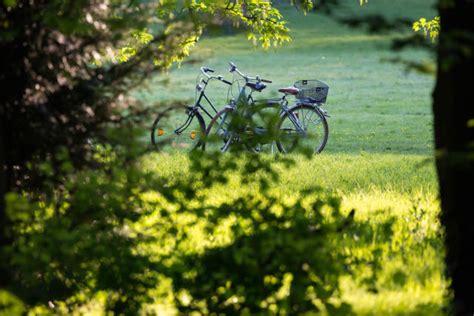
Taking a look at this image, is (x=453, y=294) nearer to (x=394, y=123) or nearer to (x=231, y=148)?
(x=231, y=148)

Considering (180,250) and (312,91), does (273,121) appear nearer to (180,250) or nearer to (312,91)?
(180,250)

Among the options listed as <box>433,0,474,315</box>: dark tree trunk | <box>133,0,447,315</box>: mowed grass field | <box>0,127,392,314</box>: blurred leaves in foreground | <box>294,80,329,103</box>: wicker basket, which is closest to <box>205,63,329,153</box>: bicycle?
<box>294,80,329,103</box>: wicker basket

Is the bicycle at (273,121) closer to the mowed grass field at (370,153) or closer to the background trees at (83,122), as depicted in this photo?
the mowed grass field at (370,153)

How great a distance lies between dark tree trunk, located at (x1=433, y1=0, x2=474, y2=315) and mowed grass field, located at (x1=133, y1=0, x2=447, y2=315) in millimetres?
179

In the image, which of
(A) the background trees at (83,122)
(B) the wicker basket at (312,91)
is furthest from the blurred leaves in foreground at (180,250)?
(B) the wicker basket at (312,91)

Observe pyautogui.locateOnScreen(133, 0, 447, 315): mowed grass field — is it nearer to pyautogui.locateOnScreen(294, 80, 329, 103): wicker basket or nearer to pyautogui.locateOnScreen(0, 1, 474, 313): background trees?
pyautogui.locateOnScreen(0, 1, 474, 313): background trees

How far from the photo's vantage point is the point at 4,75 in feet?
15.8

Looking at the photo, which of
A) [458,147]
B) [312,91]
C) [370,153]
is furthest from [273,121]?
[370,153]

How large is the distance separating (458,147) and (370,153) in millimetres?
10020

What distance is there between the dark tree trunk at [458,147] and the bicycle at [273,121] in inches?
26.2

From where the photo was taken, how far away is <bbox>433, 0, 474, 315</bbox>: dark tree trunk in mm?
4371

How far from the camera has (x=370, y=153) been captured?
14.4 m

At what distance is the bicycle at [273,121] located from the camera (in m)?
4.25

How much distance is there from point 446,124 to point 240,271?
1.27m
